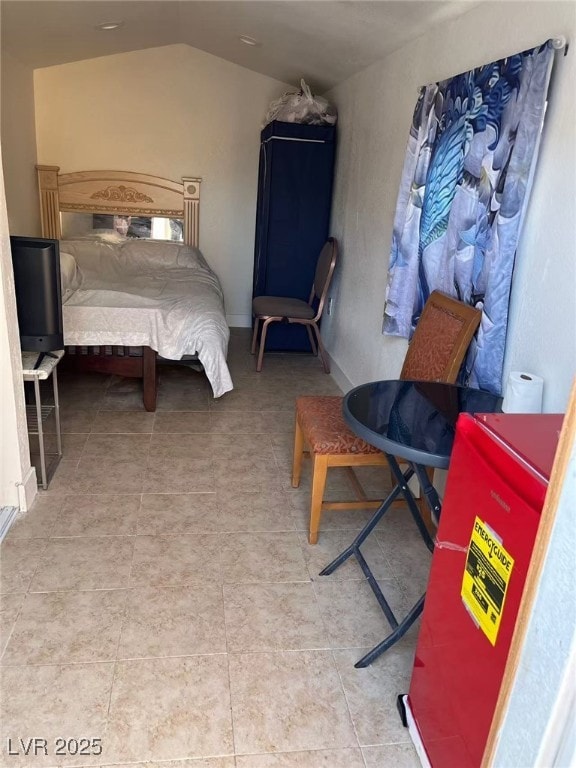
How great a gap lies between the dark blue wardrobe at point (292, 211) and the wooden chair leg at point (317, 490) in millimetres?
2520

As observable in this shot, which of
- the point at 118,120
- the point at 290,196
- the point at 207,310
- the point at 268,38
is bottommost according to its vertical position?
the point at 207,310

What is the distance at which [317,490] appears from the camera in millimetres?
2125

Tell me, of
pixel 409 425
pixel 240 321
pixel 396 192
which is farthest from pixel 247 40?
pixel 409 425

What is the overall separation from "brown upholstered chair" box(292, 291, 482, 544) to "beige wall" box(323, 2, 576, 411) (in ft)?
0.58

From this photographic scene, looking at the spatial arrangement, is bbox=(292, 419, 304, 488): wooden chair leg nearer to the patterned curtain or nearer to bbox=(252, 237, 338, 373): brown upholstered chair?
the patterned curtain

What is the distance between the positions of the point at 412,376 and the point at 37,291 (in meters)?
1.52

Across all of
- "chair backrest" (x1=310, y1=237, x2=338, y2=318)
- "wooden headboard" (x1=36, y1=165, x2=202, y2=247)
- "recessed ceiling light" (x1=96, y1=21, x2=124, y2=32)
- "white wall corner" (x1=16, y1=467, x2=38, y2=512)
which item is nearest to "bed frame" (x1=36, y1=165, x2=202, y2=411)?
"wooden headboard" (x1=36, y1=165, x2=202, y2=247)

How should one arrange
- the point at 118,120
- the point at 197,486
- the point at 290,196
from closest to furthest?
the point at 197,486 < the point at 290,196 < the point at 118,120

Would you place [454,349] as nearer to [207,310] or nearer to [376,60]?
[207,310]

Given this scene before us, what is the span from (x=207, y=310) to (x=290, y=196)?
1484 millimetres

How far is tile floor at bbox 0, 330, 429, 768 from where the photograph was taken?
4.65 ft

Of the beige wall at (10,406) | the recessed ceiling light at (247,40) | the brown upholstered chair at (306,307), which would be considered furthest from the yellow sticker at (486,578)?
the recessed ceiling light at (247,40)

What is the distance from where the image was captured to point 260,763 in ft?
4.46

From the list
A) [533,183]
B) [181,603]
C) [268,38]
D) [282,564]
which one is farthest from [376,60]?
[181,603]
